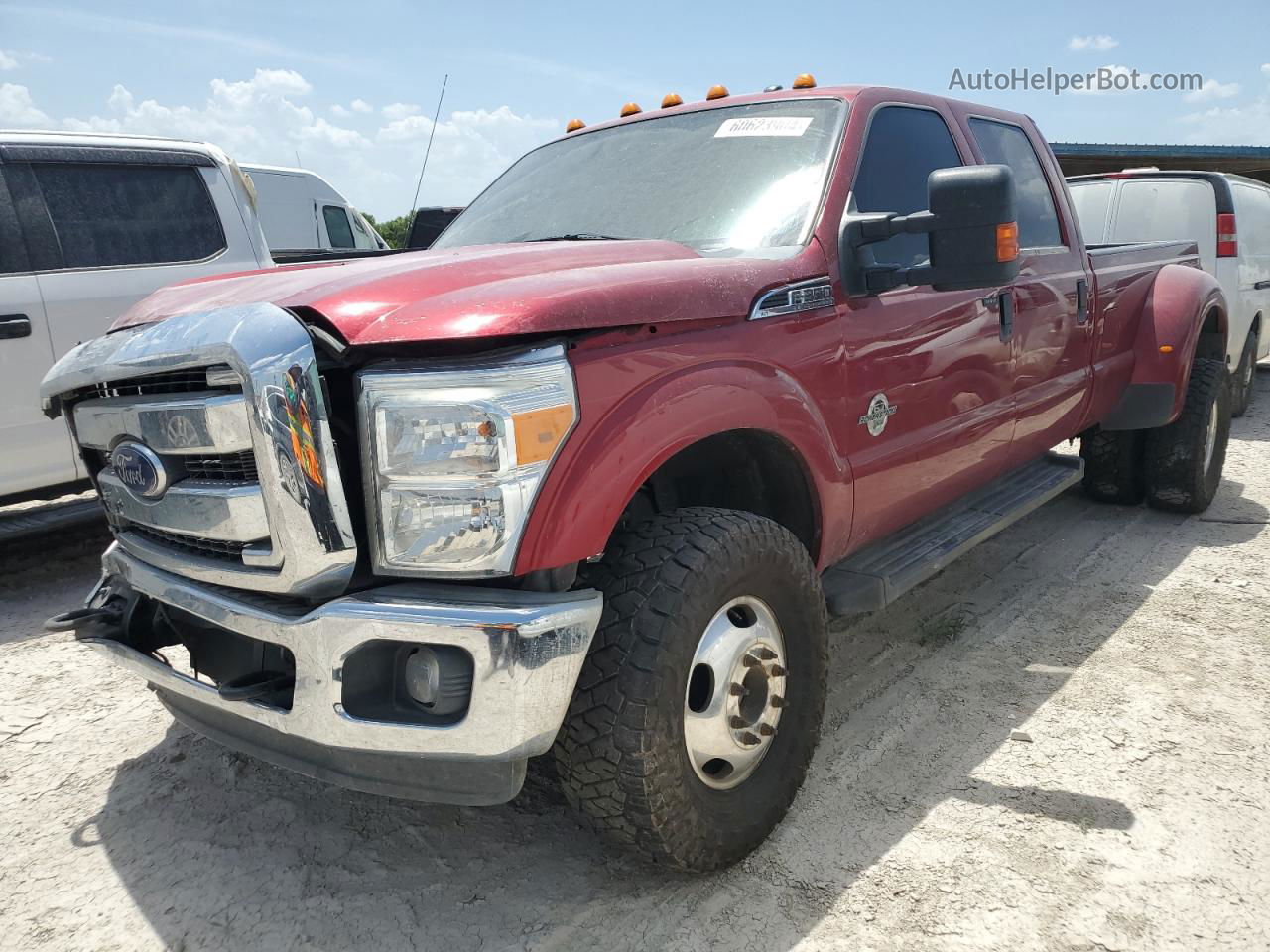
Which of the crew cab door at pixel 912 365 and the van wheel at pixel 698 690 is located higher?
the crew cab door at pixel 912 365

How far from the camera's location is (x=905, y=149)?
325cm

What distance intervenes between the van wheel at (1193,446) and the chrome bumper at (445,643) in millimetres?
4209

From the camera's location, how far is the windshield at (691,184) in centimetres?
279

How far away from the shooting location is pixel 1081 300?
13.5 ft

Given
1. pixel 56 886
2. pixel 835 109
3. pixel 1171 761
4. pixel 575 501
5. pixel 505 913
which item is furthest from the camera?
pixel 835 109

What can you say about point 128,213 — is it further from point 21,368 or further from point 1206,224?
point 1206,224

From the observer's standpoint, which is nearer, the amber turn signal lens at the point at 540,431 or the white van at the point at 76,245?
the amber turn signal lens at the point at 540,431

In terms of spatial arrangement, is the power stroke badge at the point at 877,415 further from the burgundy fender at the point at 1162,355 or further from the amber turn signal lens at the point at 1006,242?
the burgundy fender at the point at 1162,355

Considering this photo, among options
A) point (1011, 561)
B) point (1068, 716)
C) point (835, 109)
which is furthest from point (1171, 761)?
point (835, 109)

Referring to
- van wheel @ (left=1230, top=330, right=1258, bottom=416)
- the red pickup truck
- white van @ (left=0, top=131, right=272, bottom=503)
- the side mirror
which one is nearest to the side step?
the red pickup truck

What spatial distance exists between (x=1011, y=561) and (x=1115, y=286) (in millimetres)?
1359

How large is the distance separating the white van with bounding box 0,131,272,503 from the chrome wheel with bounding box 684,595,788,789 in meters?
3.65

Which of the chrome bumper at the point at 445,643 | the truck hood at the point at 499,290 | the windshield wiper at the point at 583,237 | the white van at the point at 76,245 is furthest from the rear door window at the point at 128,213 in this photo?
the chrome bumper at the point at 445,643

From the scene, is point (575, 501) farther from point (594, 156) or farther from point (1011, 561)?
point (1011, 561)
